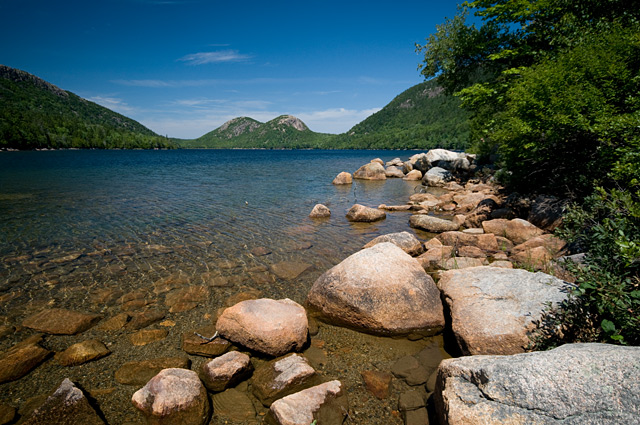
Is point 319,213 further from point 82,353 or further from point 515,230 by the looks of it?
point 82,353

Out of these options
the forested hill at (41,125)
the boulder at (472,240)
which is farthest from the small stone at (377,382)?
the forested hill at (41,125)

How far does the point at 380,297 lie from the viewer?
6.25 metres

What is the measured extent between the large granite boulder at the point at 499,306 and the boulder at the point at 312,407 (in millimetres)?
2422

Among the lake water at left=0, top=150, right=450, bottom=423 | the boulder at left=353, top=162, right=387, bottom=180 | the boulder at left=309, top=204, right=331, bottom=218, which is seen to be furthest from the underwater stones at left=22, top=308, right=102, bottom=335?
the boulder at left=353, top=162, right=387, bottom=180

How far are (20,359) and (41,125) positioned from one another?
149 m

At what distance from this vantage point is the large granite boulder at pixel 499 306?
4781 mm

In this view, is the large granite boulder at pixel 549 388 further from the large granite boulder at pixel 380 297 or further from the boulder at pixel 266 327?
the boulder at pixel 266 327

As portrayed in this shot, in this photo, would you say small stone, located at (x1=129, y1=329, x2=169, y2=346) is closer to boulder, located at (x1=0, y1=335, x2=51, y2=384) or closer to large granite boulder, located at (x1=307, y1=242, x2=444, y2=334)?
boulder, located at (x1=0, y1=335, x2=51, y2=384)

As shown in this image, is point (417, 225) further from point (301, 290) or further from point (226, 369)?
point (226, 369)

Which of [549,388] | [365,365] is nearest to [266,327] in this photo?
[365,365]

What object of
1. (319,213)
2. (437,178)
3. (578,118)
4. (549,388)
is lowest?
Answer: (319,213)

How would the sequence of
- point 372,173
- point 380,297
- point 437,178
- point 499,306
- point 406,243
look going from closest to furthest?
1. point 499,306
2. point 380,297
3. point 406,243
4. point 437,178
5. point 372,173

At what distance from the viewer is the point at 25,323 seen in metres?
6.41

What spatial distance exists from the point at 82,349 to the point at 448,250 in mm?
10058
